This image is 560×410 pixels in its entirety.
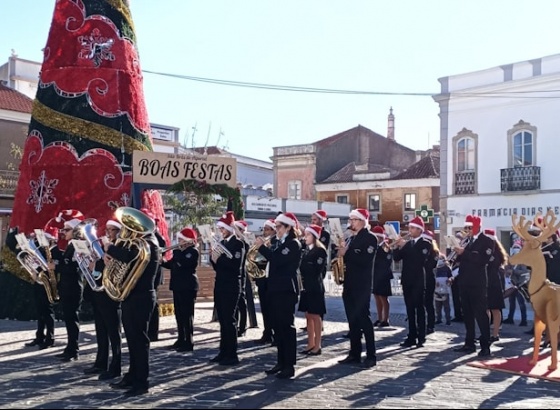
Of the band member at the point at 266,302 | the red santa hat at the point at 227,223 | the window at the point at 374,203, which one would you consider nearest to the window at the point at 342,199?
the window at the point at 374,203

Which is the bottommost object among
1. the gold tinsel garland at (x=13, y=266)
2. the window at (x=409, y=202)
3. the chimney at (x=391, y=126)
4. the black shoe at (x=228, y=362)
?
the black shoe at (x=228, y=362)

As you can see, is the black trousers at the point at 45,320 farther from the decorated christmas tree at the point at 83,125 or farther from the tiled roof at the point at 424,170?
the tiled roof at the point at 424,170

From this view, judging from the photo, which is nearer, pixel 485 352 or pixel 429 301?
pixel 485 352

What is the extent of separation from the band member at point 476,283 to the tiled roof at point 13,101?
2381cm

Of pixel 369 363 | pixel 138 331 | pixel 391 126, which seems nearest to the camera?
pixel 138 331

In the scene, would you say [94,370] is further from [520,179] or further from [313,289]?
[520,179]

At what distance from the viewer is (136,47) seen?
15.3 m

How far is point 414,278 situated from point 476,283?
118 centimetres

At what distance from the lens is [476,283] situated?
10625 millimetres

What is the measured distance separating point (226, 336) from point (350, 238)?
2.11m

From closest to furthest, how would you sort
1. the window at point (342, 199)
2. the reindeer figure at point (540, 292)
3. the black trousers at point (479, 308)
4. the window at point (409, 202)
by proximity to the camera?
the reindeer figure at point (540, 292) → the black trousers at point (479, 308) → the window at point (409, 202) → the window at point (342, 199)

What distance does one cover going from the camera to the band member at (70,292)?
397 inches

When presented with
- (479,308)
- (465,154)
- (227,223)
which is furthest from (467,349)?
(465,154)

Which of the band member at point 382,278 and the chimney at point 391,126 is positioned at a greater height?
the chimney at point 391,126
